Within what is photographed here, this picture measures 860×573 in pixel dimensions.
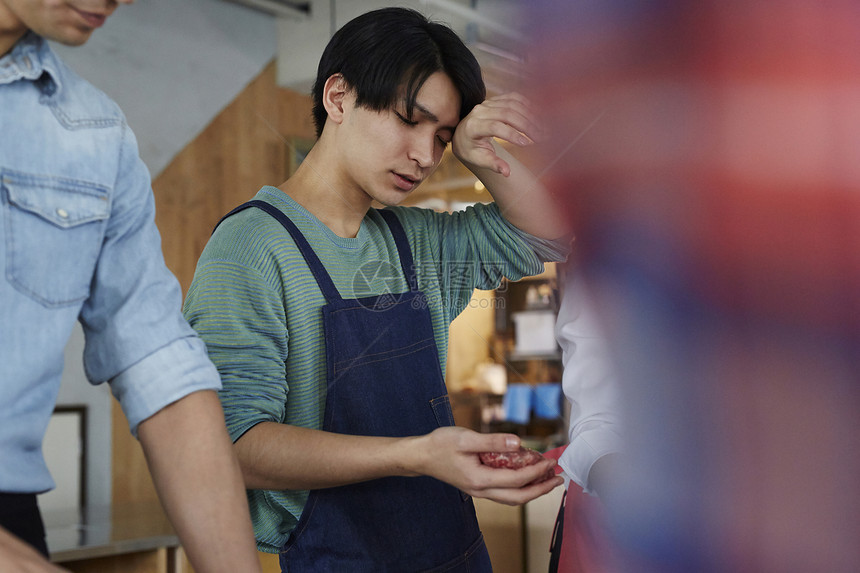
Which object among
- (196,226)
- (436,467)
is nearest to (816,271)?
(436,467)

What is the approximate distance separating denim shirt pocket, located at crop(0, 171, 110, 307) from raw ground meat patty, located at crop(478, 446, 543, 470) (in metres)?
0.31

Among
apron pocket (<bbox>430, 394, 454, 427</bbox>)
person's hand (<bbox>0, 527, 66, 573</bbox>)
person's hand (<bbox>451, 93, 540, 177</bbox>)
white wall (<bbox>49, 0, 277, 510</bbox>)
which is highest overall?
white wall (<bbox>49, 0, 277, 510</bbox>)

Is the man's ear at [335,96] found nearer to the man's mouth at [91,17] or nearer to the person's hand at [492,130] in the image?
the person's hand at [492,130]

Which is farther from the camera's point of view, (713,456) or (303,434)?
(303,434)

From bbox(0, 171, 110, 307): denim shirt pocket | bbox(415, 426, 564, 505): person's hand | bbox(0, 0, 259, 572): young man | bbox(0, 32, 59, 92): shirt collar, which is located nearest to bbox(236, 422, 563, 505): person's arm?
bbox(415, 426, 564, 505): person's hand

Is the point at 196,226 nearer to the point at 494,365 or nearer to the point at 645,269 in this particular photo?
the point at 494,365

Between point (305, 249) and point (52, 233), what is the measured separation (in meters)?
0.27

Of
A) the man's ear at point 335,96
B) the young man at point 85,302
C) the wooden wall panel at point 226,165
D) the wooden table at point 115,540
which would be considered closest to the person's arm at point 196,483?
the young man at point 85,302

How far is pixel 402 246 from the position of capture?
2.58ft

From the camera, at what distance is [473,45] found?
2.17 ft

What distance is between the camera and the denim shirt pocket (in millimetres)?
467

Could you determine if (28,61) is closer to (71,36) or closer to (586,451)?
(71,36)

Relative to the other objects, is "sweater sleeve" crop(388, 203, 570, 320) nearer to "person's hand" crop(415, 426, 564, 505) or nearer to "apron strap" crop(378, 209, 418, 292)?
"apron strap" crop(378, 209, 418, 292)

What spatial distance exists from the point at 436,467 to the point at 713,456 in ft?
0.84
